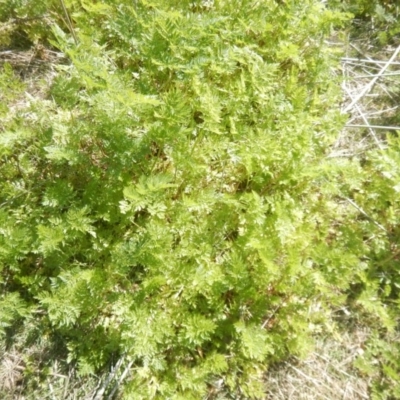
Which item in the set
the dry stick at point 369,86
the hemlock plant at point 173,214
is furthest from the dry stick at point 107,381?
the dry stick at point 369,86

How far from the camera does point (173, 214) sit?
254 centimetres

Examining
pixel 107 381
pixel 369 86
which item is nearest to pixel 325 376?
pixel 107 381

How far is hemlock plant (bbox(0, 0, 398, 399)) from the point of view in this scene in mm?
2213

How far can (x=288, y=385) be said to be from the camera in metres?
2.73

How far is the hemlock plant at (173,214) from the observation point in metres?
2.21

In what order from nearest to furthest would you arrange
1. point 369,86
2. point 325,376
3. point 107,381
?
point 107,381
point 325,376
point 369,86

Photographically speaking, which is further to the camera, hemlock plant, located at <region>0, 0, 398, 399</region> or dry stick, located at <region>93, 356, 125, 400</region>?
dry stick, located at <region>93, 356, 125, 400</region>

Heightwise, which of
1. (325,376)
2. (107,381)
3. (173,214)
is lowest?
(325,376)

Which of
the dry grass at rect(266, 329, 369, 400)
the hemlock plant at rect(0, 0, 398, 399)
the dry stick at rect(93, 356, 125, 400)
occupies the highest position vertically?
the hemlock plant at rect(0, 0, 398, 399)

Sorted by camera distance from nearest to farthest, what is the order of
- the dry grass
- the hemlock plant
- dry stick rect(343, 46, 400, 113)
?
the hemlock plant → the dry grass → dry stick rect(343, 46, 400, 113)

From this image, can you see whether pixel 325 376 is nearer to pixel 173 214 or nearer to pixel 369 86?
pixel 173 214

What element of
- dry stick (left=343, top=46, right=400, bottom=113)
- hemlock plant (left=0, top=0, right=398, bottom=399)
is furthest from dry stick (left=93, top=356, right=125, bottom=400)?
dry stick (left=343, top=46, right=400, bottom=113)

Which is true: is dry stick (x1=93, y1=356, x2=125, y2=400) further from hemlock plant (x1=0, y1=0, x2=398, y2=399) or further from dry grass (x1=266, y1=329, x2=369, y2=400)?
dry grass (x1=266, y1=329, x2=369, y2=400)

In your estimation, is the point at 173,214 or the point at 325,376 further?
the point at 325,376
